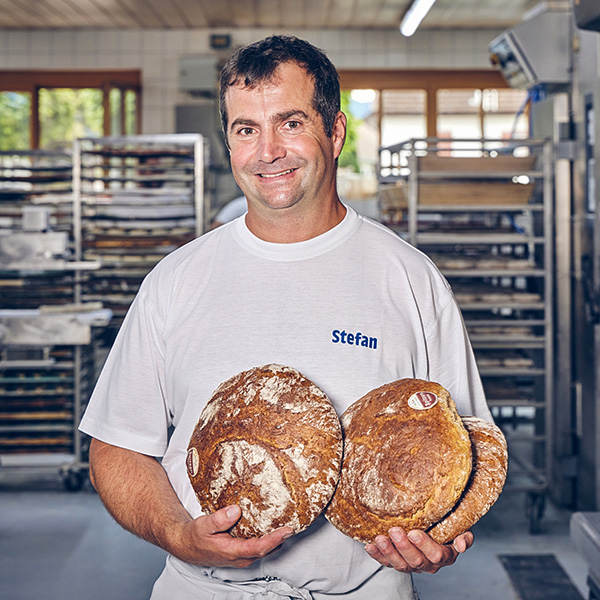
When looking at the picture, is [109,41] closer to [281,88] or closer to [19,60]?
[19,60]

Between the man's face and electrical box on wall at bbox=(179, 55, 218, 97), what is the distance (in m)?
5.31

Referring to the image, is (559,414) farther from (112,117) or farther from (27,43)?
(27,43)

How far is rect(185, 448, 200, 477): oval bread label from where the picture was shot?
98 centimetres

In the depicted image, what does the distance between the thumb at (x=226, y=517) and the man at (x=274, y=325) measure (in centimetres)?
13

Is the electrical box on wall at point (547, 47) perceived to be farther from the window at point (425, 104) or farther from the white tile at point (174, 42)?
the white tile at point (174, 42)

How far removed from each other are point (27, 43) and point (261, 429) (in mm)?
6608

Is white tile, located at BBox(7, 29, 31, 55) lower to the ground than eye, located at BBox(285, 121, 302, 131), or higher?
higher

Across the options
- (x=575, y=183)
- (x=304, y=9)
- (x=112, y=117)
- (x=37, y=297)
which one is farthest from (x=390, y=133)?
(x=37, y=297)

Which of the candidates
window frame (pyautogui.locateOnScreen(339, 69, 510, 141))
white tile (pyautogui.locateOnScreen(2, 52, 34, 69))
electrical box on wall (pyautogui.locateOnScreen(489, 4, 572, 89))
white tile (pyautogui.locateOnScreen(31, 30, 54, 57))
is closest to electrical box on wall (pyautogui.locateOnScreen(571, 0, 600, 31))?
electrical box on wall (pyautogui.locateOnScreen(489, 4, 572, 89))

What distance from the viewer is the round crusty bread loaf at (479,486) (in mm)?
940

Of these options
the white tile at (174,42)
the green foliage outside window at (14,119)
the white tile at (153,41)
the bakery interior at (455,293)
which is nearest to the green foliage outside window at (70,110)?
the green foliage outside window at (14,119)

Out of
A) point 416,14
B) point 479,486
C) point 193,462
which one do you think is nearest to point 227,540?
point 193,462

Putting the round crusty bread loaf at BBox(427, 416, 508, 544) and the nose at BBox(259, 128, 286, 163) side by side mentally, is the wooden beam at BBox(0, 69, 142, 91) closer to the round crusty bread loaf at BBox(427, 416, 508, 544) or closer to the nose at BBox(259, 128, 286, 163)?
the nose at BBox(259, 128, 286, 163)

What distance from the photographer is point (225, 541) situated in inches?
36.6
